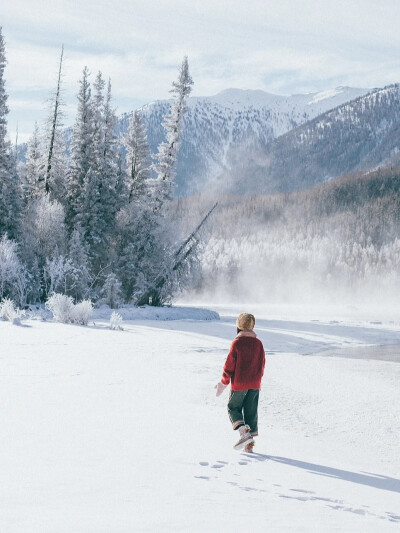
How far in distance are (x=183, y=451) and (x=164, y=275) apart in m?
34.3

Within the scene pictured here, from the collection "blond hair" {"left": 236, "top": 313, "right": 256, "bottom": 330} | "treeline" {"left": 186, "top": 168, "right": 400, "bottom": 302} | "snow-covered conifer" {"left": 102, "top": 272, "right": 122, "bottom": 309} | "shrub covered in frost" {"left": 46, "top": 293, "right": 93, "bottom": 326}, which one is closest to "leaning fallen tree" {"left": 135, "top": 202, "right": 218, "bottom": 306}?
"snow-covered conifer" {"left": 102, "top": 272, "right": 122, "bottom": 309}

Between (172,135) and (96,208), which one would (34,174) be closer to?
(96,208)

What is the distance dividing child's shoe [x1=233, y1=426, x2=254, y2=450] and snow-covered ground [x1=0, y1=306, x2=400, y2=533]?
10 centimetres

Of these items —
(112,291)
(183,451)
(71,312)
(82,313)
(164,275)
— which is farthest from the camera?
(164,275)

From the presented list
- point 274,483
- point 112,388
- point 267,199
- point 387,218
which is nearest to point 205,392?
point 112,388

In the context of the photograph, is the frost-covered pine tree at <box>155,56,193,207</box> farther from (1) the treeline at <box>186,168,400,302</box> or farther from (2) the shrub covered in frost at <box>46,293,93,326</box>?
(1) the treeline at <box>186,168,400,302</box>

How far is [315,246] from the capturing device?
124812mm

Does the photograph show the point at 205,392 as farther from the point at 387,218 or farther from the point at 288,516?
the point at 387,218

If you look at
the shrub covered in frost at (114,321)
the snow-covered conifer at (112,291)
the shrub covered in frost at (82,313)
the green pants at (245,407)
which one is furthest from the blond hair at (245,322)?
the snow-covered conifer at (112,291)

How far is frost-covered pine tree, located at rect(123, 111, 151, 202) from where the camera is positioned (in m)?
46.0

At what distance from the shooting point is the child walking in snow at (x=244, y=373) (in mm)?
6801

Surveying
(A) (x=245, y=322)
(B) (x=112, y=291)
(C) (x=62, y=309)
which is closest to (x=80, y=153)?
(B) (x=112, y=291)

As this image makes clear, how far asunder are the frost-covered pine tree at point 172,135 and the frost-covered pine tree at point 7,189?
399 inches

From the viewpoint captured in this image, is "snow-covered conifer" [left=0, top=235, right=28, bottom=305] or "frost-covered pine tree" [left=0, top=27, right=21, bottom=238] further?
"frost-covered pine tree" [left=0, top=27, right=21, bottom=238]
